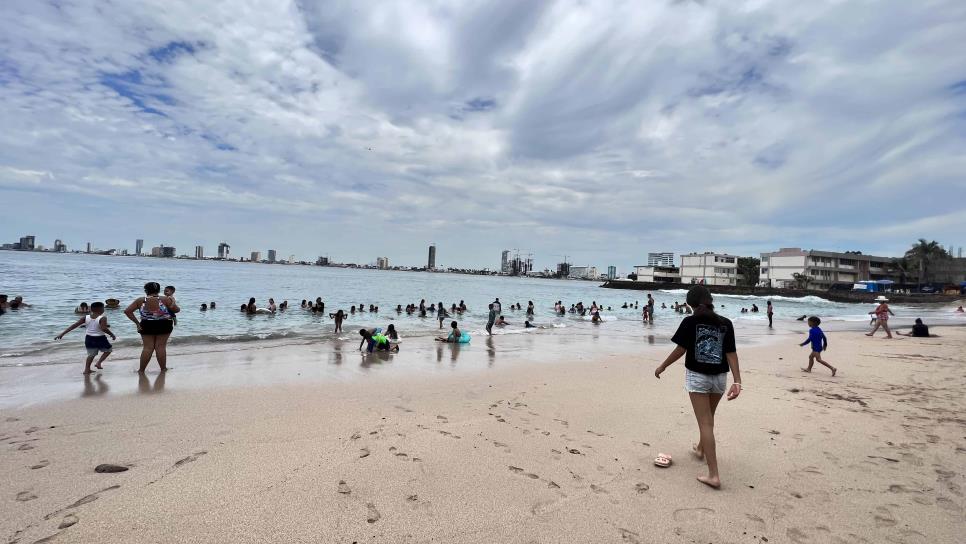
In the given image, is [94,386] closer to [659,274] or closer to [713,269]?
[713,269]

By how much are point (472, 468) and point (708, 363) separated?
2.41 m

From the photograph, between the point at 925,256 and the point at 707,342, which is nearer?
the point at 707,342

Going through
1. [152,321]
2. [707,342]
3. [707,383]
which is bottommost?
[152,321]

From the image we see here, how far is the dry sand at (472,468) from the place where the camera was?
3.21 m

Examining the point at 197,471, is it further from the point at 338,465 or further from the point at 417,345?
the point at 417,345

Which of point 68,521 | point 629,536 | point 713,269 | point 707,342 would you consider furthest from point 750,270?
point 68,521

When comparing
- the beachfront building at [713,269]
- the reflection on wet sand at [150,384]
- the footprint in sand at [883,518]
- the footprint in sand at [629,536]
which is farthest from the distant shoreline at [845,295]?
the footprint in sand at [629,536]

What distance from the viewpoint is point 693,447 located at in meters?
4.93

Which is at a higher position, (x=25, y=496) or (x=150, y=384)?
(x=25, y=496)

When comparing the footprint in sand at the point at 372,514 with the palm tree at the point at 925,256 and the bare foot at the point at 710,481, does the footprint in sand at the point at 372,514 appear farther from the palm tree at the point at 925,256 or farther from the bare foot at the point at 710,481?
the palm tree at the point at 925,256

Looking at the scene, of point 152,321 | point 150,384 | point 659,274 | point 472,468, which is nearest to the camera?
point 472,468

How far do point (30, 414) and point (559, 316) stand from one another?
92.0ft

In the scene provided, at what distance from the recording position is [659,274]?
392 ft

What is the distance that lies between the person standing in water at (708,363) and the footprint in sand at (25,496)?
17.3ft
